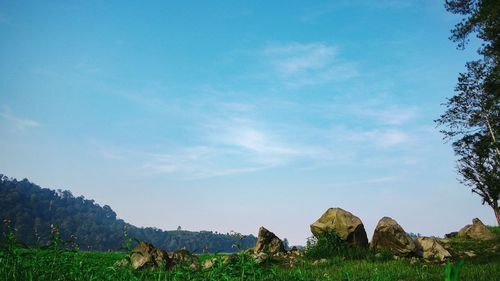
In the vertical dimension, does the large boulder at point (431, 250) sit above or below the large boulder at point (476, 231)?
below

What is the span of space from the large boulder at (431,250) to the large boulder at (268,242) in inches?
233

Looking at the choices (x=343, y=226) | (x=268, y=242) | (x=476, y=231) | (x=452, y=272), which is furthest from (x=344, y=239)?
(x=452, y=272)

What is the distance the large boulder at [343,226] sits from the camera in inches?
685

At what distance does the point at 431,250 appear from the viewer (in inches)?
638

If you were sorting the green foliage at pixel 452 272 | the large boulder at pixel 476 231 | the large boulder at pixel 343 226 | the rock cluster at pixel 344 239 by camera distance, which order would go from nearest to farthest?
the green foliage at pixel 452 272, the rock cluster at pixel 344 239, the large boulder at pixel 343 226, the large boulder at pixel 476 231

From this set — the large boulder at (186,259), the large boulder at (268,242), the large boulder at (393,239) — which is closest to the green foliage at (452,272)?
the large boulder at (186,259)

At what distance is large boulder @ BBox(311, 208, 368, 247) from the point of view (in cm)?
1741

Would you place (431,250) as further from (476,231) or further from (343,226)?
(476,231)

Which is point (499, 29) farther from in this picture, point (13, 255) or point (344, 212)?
point (13, 255)

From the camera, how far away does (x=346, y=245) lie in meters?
17.0

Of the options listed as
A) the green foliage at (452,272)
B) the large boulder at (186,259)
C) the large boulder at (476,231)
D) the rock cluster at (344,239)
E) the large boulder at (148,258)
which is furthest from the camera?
the large boulder at (476,231)

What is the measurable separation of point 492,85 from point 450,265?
27333 mm

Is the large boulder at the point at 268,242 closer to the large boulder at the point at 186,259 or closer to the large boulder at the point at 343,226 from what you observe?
the large boulder at the point at 343,226

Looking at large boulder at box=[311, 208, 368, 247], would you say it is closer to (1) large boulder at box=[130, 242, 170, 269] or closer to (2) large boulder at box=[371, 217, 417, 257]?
(2) large boulder at box=[371, 217, 417, 257]
